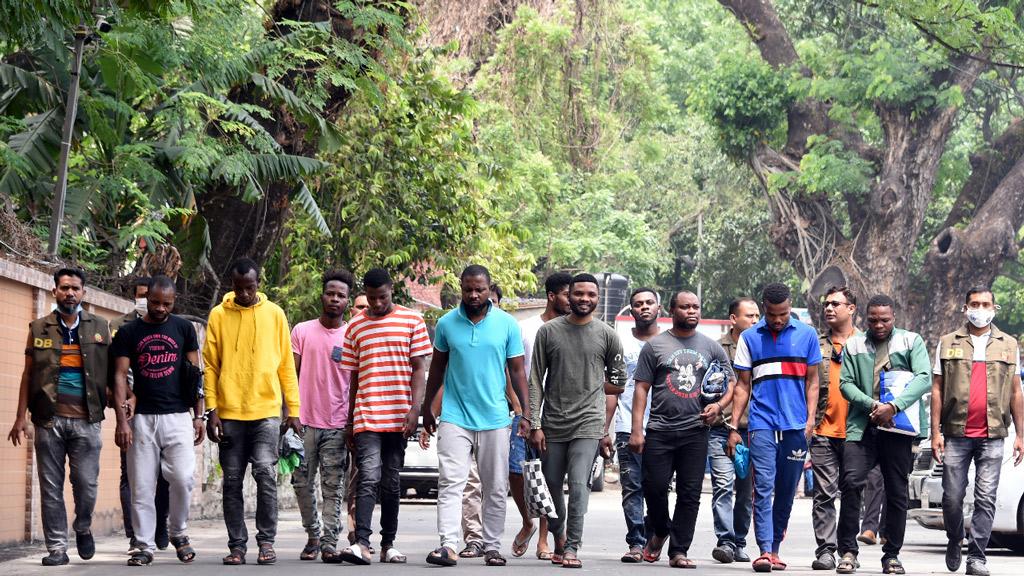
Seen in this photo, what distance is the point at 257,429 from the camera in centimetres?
1058

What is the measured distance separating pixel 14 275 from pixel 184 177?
5500mm

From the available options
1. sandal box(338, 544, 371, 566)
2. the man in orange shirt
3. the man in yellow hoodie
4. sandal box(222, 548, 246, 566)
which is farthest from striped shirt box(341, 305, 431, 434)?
the man in orange shirt

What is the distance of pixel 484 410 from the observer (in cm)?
1064

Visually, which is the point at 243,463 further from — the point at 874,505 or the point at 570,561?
the point at 874,505

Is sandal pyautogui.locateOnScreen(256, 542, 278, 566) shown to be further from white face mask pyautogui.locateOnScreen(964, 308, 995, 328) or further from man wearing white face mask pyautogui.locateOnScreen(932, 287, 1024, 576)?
white face mask pyautogui.locateOnScreen(964, 308, 995, 328)

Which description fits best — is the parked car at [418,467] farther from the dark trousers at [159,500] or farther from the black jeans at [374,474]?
the black jeans at [374,474]

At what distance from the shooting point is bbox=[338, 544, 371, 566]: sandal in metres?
10.4

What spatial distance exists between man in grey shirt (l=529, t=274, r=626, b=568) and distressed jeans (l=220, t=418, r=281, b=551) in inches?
70.4

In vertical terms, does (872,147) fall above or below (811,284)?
above

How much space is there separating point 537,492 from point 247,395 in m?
2.08

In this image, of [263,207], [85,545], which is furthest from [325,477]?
[263,207]

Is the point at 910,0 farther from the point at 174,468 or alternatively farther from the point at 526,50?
the point at 174,468

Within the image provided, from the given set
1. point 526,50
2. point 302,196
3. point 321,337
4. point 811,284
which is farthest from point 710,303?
point 321,337

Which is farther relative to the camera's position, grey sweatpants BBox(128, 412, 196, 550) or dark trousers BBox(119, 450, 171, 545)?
dark trousers BBox(119, 450, 171, 545)
